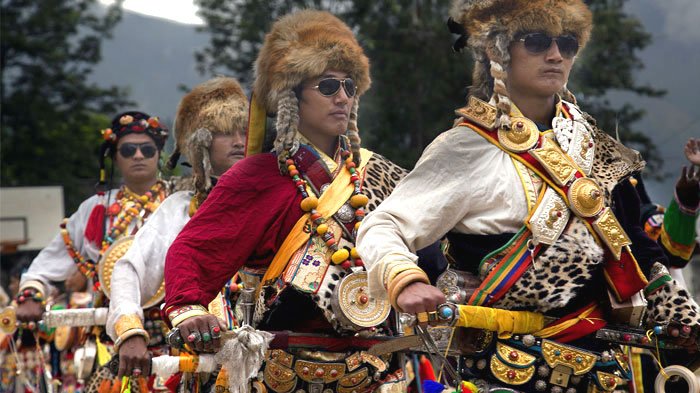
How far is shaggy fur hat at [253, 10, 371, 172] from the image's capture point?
5605 millimetres

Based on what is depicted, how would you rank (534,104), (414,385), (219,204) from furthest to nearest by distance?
(414,385) < (219,204) < (534,104)

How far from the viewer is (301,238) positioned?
533 centimetres

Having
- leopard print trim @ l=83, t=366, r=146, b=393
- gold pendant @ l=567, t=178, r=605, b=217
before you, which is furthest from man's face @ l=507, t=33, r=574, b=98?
leopard print trim @ l=83, t=366, r=146, b=393

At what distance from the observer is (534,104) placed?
185 inches

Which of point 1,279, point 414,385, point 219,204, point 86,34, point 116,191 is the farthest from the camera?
point 86,34

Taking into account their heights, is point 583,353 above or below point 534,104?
below

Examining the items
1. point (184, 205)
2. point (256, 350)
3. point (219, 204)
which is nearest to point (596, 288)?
point (256, 350)

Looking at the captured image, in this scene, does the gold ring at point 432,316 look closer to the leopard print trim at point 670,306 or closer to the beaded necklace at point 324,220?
the leopard print trim at point 670,306

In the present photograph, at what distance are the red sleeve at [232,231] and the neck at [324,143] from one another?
29 centimetres

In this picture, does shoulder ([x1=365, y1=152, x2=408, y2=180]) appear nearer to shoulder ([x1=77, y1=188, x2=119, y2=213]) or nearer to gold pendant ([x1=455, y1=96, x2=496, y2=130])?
gold pendant ([x1=455, y1=96, x2=496, y2=130])

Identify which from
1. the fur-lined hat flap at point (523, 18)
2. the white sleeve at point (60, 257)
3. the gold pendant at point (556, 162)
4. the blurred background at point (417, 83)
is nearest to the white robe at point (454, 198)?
the gold pendant at point (556, 162)

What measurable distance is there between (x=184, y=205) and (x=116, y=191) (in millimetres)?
1474

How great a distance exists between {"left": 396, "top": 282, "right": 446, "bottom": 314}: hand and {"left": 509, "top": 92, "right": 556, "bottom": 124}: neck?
3.78 ft

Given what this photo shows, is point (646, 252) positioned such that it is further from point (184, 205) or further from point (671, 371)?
point (184, 205)
